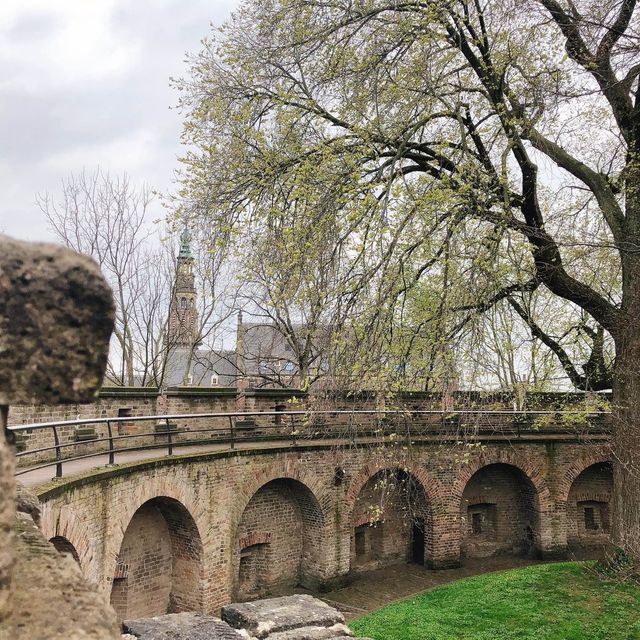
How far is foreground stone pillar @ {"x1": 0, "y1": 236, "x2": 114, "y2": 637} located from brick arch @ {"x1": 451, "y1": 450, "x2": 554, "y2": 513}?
50.1 feet

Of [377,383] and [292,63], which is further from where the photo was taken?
[292,63]

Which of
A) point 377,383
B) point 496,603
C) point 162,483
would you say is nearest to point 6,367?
point 377,383

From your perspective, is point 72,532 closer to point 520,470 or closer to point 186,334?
point 520,470

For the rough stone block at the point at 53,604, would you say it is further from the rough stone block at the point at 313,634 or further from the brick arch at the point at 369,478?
the brick arch at the point at 369,478

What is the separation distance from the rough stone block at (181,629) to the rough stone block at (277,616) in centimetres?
50

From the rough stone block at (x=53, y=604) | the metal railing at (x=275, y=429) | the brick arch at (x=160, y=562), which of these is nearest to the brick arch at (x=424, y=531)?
the metal railing at (x=275, y=429)

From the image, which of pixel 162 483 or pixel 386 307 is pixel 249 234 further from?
pixel 162 483

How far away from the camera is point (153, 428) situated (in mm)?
12422

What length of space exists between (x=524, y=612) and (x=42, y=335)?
10806 millimetres

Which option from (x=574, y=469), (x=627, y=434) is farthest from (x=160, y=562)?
(x=574, y=469)

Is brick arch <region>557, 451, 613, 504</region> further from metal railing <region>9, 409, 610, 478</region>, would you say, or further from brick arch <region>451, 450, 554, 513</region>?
metal railing <region>9, 409, 610, 478</region>

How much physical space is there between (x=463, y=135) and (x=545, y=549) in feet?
42.7

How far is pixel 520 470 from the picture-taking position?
1641cm

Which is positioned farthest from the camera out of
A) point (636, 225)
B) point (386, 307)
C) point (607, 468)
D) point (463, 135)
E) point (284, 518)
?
point (607, 468)
